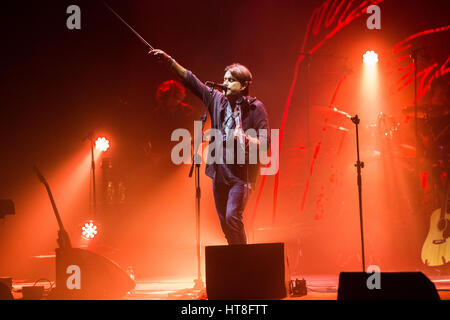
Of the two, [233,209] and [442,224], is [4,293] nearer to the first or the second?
[233,209]

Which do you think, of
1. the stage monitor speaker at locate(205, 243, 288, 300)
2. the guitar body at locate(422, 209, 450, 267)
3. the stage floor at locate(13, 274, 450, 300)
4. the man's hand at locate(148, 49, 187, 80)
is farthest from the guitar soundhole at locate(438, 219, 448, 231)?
the man's hand at locate(148, 49, 187, 80)

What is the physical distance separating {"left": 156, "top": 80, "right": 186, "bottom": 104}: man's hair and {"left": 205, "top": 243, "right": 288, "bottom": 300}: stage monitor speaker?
4536 mm

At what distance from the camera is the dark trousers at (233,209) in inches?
191

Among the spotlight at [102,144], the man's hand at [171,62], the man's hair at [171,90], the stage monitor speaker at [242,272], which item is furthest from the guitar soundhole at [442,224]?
the spotlight at [102,144]

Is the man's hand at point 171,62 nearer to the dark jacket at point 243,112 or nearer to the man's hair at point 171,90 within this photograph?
the dark jacket at point 243,112

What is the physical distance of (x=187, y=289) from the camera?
19.4ft

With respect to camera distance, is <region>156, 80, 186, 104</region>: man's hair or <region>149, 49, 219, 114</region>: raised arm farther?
<region>156, 80, 186, 104</region>: man's hair

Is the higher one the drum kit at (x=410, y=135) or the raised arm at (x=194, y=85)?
the raised arm at (x=194, y=85)

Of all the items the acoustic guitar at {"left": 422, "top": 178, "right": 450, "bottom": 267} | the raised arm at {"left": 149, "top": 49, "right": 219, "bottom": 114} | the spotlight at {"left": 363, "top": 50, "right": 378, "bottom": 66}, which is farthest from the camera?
the spotlight at {"left": 363, "top": 50, "right": 378, "bottom": 66}

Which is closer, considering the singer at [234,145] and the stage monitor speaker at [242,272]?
the stage monitor speaker at [242,272]

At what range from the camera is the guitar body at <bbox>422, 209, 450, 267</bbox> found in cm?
698

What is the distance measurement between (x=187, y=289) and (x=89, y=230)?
2.49m

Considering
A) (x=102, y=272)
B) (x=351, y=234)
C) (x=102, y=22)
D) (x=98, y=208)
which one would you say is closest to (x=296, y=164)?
(x=351, y=234)

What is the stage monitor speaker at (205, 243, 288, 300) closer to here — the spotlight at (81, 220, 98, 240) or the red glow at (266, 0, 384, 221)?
the spotlight at (81, 220, 98, 240)
